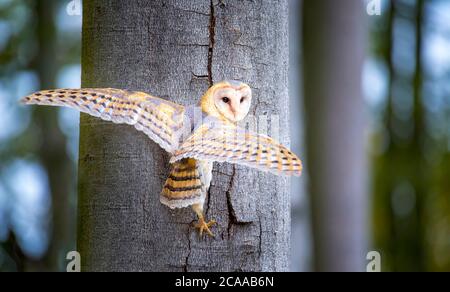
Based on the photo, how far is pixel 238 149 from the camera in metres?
1.60

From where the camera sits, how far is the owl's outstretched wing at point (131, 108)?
169 cm

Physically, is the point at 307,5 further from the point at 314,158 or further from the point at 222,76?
the point at 222,76

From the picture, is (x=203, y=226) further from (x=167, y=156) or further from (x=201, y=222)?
(x=167, y=156)

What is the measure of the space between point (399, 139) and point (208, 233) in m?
8.58

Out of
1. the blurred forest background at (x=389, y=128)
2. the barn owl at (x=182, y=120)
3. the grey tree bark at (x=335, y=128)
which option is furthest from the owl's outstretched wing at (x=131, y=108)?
the blurred forest background at (x=389, y=128)

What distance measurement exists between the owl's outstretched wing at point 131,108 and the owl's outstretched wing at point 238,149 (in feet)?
0.21

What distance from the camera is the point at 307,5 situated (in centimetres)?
418

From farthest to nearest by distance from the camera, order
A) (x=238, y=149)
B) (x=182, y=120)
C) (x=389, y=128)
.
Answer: (x=389, y=128), (x=182, y=120), (x=238, y=149)

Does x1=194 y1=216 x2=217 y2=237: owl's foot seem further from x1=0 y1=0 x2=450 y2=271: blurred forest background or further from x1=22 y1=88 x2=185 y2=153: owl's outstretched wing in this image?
x1=0 y1=0 x2=450 y2=271: blurred forest background

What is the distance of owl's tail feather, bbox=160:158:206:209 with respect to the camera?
1.65 meters

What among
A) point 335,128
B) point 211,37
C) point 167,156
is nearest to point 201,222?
point 167,156

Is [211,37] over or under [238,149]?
over

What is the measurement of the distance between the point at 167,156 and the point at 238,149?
21cm
